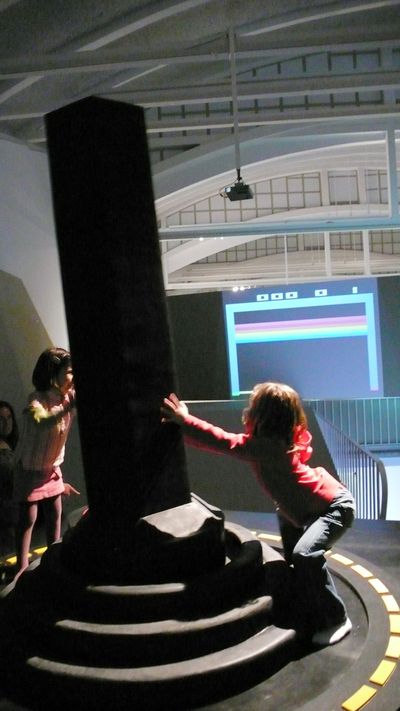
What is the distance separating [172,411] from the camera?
3.14 metres

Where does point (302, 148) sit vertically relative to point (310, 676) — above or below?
above

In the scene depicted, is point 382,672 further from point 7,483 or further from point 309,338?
point 309,338

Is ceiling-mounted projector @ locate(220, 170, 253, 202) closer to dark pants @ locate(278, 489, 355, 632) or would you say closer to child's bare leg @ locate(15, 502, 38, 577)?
child's bare leg @ locate(15, 502, 38, 577)

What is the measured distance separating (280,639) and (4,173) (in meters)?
6.12

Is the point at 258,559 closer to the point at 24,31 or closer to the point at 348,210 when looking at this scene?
the point at 24,31

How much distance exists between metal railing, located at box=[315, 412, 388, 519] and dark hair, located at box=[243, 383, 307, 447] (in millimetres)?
2594

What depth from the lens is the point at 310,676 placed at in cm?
268

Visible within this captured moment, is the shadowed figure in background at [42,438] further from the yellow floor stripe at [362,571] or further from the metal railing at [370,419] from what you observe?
the metal railing at [370,419]

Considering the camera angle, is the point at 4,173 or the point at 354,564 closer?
the point at 354,564

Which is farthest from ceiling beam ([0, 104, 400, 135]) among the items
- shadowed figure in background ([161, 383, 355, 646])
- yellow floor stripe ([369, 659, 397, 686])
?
yellow floor stripe ([369, 659, 397, 686])

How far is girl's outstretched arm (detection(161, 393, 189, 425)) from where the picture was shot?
311 cm

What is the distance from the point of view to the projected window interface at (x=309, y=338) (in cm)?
842

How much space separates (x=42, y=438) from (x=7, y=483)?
1.60 meters

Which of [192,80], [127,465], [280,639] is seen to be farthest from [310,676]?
[192,80]
